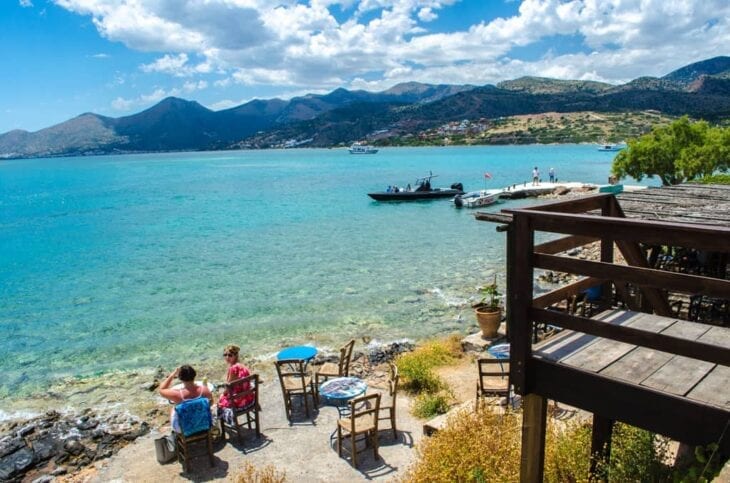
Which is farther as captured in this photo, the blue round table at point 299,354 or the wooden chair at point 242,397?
the blue round table at point 299,354

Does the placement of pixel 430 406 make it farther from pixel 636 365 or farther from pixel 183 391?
pixel 636 365

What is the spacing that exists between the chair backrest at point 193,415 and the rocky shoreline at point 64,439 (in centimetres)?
309

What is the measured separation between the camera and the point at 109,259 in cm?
3362

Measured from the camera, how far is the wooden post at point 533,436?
491cm

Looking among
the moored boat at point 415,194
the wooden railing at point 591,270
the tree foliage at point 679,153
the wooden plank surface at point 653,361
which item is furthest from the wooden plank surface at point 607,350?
the moored boat at point 415,194

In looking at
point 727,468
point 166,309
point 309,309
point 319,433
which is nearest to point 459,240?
point 309,309

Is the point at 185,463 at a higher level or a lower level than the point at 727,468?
lower

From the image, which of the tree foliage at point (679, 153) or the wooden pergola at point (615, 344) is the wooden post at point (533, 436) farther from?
the tree foliage at point (679, 153)

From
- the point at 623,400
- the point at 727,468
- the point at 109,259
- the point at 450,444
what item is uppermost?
the point at 623,400

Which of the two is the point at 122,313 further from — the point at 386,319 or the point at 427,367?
the point at 427,367

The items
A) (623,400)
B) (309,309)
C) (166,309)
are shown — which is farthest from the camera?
(166,309)

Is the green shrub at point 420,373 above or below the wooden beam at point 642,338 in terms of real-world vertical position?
below

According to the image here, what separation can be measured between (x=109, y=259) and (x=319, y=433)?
28.7m

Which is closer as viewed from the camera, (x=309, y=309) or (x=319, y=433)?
(x=319, y=433)
